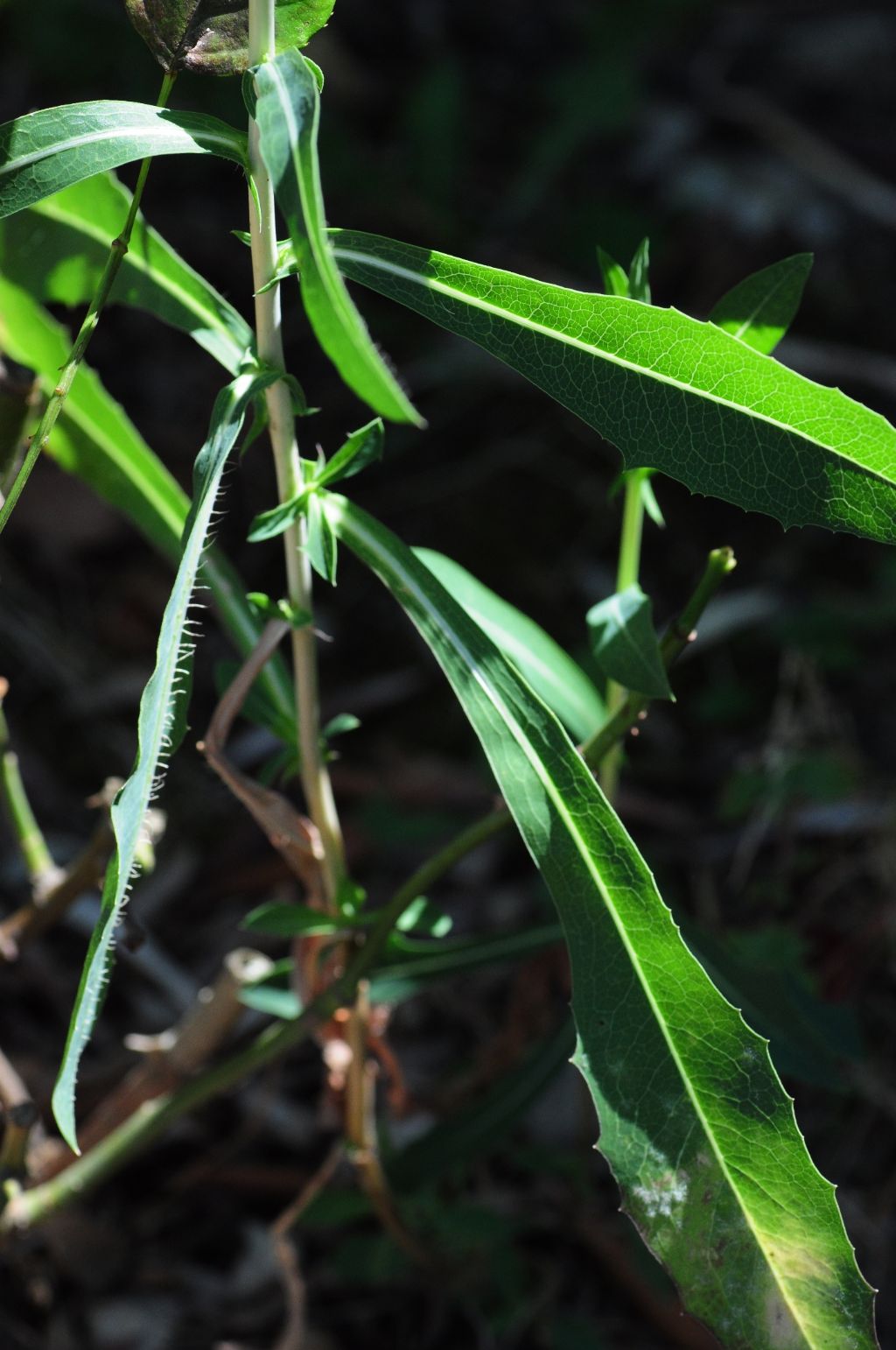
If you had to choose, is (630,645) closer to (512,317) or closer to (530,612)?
(512,317)

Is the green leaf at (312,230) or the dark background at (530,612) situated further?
the dark background at (530,612)

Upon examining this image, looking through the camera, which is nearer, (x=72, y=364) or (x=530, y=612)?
(x=72, y=364)

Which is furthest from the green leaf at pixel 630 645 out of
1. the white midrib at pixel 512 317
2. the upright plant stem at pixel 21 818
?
the upright plant stem at pixel 21 818

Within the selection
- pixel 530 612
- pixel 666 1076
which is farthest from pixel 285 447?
pixel 530 612

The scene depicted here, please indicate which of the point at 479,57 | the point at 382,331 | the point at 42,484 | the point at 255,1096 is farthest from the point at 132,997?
the point at 479,57

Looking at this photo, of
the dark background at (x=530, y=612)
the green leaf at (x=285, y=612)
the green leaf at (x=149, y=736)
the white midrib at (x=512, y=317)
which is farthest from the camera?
the dark background at (x=530, y=612)

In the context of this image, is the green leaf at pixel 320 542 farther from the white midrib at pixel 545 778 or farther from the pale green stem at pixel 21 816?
the pale green stem at pixel 21 816

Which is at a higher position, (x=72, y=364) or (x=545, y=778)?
(x=72, y=364)
